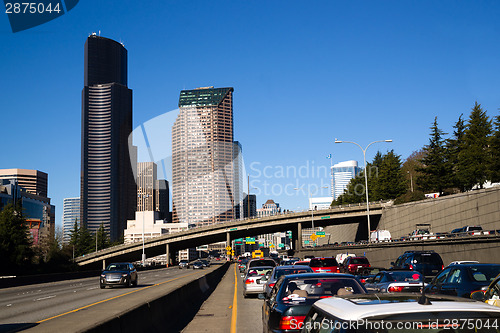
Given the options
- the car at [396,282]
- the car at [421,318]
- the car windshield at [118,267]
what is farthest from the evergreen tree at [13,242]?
the car at [421,318]

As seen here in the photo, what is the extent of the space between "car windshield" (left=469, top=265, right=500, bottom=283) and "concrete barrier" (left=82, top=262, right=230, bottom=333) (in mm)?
8184

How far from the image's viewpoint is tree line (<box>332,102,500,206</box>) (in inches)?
3140

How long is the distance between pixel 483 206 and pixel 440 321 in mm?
62229

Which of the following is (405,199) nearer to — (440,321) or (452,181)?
(452,181)

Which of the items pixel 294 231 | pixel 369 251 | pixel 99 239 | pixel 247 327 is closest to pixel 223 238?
pixel 294 231

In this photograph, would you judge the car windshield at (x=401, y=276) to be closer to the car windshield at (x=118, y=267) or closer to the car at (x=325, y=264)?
the car at (x=325, y=264)

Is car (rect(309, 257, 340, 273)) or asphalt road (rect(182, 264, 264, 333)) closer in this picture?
asphalt road (rect(182, 264, 264, 333))

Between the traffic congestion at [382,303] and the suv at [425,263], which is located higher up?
the traffic congestion at [382,303]

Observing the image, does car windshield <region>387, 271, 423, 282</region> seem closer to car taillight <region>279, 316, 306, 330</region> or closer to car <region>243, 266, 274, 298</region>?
car <region>243, 266, 274, 298</region>

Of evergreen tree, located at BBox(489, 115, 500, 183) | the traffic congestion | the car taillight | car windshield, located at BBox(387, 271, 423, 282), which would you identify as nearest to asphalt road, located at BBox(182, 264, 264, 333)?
the traffic congestion

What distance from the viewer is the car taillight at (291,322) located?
860 cm

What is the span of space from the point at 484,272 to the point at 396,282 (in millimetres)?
3087

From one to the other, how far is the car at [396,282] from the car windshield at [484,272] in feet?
7.14

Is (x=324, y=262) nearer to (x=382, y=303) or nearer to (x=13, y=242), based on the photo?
(x=382, y=303)
